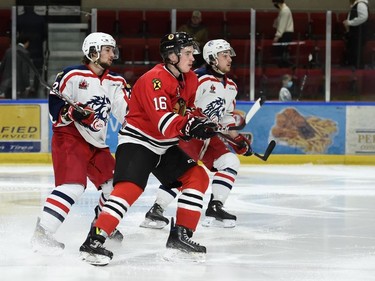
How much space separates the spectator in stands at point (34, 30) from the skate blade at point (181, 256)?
534 centimetres

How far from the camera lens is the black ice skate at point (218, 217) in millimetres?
5547

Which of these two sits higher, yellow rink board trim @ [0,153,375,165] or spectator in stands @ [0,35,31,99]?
spectator in stands @ [0,35,31,99]

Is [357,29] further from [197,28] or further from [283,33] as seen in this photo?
[197,28]

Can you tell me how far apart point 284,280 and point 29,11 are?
6.26 m

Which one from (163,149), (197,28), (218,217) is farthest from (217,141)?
(197,28)

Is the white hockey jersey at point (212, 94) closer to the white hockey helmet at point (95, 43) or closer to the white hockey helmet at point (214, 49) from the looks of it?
the white hockey helmet at point (214, 49)

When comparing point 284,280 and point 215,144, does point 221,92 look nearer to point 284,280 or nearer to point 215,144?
point 215,144

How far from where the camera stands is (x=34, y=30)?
952 cm

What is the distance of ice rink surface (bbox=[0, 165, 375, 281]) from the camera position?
407 cm

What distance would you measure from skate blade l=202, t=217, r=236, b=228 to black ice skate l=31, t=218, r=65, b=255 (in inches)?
49.5

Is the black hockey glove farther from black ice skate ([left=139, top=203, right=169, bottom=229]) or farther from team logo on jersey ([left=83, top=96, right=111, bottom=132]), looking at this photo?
black ice skate ([left=139, top=203, right=169, bottom=229])

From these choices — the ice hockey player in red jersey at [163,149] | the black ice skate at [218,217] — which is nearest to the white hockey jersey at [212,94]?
the black ice skate at [218,217]

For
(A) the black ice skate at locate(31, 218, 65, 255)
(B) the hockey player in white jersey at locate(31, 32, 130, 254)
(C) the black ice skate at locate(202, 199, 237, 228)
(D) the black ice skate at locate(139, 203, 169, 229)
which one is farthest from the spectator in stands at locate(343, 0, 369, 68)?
(A) the black ice skate at locate(31, 218, 65, 255)

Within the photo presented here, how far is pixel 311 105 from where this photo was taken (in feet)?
32.5
